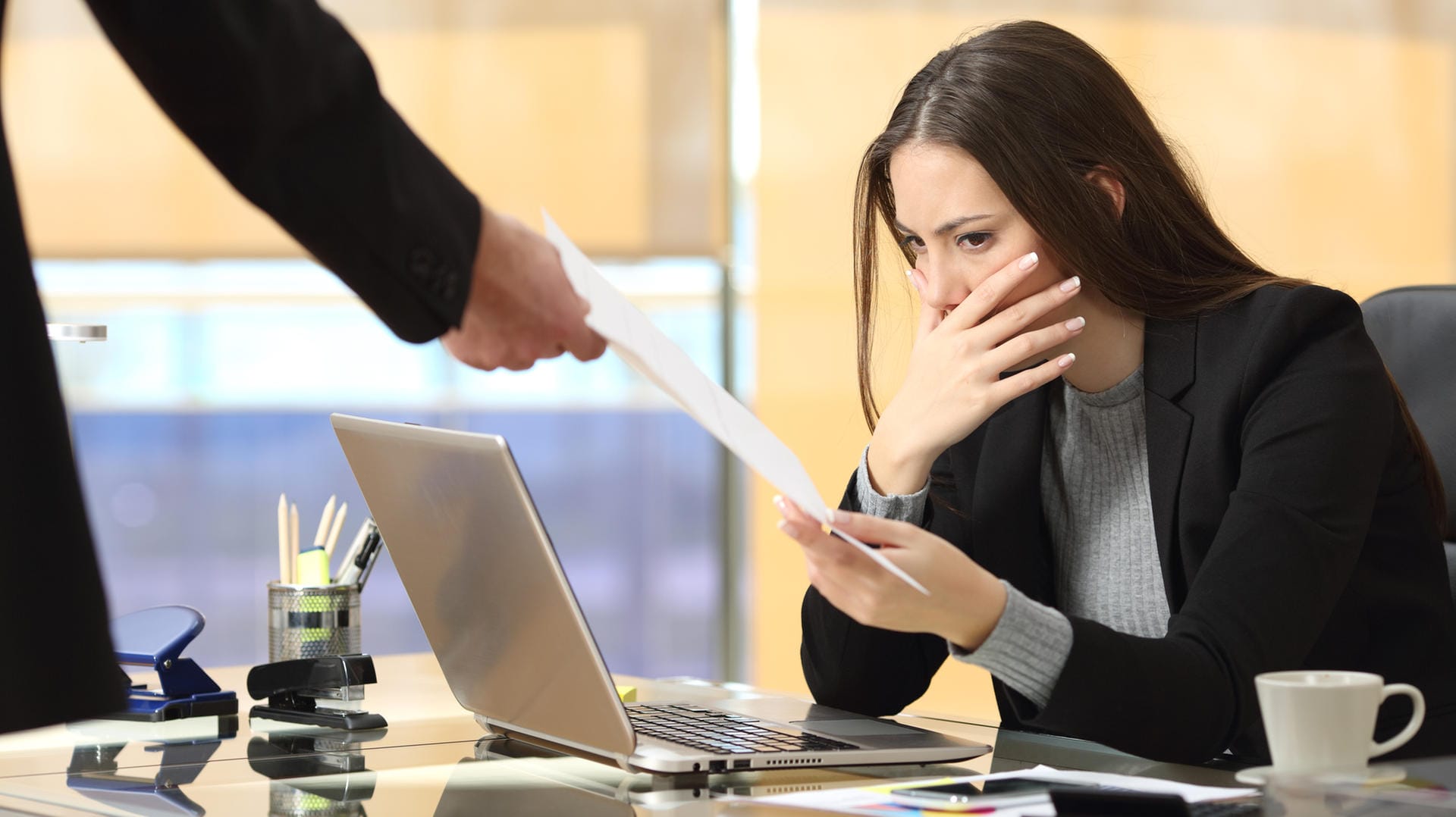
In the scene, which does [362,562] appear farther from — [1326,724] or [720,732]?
[1326,724]

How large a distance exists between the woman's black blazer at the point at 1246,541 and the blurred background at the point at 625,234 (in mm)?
1725

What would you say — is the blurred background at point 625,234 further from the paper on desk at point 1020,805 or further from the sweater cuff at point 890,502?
the paper on desk at point 1020,805

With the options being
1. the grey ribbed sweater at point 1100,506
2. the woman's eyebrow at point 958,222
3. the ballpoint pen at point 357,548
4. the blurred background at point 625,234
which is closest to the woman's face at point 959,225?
the woman's eyebrow at point 958,222

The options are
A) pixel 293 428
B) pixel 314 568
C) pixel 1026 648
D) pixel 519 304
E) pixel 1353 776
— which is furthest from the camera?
pixel 293 428

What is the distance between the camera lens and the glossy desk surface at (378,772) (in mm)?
948

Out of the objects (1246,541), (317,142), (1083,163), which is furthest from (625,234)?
(317,142)

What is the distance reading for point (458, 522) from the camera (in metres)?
1.09

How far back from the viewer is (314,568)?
1.45 meters

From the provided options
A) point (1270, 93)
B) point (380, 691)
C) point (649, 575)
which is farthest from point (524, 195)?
point (380, 691)

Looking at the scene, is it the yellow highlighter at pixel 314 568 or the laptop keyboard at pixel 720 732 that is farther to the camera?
the yellow highlighter at pixel 314 568

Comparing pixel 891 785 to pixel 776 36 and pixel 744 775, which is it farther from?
pixel 776 36

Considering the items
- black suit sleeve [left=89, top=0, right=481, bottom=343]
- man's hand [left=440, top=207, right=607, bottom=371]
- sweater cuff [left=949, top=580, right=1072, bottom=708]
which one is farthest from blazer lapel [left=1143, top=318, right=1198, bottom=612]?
black suit sleeve [left=89, top=0, right=481, bottom=343]

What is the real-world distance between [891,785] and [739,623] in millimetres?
2673

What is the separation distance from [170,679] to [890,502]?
678 mm
